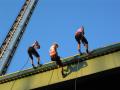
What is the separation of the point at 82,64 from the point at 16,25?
2204 cm

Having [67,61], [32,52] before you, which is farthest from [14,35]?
[67,61]

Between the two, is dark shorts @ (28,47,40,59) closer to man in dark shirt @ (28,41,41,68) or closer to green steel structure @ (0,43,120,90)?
man in dark shirt @ (28,41,41,68)

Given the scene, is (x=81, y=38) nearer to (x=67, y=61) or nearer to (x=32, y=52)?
(x=67, y=61)

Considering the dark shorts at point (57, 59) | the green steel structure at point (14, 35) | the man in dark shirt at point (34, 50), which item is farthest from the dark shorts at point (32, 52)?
the green steel structure at point (14, 35)

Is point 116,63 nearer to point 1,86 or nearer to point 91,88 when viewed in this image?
point 91,88

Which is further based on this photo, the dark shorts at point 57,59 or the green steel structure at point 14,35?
the green steel structure at point 14,35

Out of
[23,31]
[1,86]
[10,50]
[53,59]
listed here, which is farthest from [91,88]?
[23,31]

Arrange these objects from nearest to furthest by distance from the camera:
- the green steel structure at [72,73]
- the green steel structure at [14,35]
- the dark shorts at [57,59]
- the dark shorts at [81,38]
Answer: the green steel structure at [72,73] < the dark shorts at [57,59] < the dark shorts at [81,38] < the green steel structure at [14,35]

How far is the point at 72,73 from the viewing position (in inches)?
502

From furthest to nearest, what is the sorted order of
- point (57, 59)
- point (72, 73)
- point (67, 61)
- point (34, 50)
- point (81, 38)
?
point (34, 50), point (81, 38), point (67, 61), point (57, 59), point (72, 73)

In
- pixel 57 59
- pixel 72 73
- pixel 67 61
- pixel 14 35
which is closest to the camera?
pixel 72 73

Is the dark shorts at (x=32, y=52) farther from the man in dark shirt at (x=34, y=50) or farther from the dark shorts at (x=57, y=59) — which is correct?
the dark shorts at (x=57, y=59)

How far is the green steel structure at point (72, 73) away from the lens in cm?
1189

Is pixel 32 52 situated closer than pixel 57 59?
No
